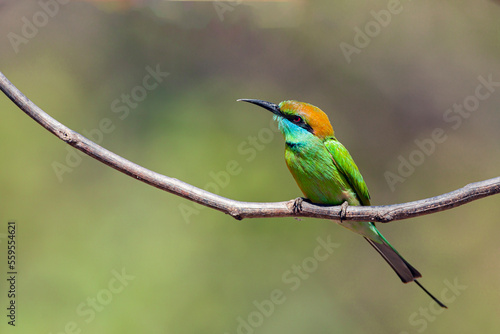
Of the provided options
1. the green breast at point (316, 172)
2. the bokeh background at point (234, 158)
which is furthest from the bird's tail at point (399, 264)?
the bokeh background at point (234, 158)

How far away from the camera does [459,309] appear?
3.99m

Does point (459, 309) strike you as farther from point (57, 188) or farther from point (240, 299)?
point (57, 188)

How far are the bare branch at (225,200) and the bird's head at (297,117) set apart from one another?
405 mm

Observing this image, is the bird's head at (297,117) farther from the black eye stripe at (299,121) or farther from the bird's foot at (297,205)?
the bird's foot at (297,205)

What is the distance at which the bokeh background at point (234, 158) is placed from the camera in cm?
371

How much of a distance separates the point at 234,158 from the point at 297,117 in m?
2.19

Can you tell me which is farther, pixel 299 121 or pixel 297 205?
pixel 299 121

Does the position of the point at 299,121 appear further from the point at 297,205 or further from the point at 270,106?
the point at 297,205

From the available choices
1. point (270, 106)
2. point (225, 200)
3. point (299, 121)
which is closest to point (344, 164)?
point (299, 121)

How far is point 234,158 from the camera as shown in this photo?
4109 mm

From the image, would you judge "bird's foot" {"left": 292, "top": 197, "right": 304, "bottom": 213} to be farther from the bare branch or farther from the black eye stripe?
the black eye stripe

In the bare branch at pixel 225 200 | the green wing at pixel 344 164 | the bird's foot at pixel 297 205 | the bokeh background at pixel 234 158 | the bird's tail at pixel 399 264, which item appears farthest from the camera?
the bokeh background at pixel 234 158

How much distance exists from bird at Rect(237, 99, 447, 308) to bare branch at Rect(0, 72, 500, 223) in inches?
12.7

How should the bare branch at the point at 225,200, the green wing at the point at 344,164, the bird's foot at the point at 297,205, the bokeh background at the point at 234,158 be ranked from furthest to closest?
the bokeh background at the point at 234,158, the green wing at the point at 344,164, the bird's foot at the point at 297,205, the bare branch at the point at 225,200
